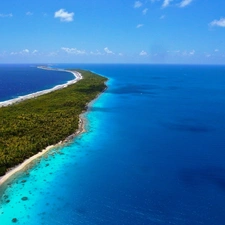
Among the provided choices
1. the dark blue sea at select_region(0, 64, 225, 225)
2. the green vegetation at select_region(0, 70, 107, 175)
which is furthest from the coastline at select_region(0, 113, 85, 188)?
the dark blue sea at select_region(0, 64, 225, 225)

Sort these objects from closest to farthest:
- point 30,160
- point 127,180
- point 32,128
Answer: point 127,180 < point 30,160 < point 32,128

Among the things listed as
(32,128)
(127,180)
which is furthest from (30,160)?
(127,180)

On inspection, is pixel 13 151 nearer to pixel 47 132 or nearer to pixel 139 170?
pixel 47 132

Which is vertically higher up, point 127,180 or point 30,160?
point 30,160

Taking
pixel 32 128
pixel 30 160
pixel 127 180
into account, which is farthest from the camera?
pixel 32 128

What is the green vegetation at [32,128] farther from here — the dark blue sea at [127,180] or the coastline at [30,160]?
the dark blue sea at [127,180]

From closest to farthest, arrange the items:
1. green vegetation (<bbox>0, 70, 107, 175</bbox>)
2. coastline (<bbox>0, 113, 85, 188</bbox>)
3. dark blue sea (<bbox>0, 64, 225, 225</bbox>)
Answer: dark blue sea (<bbox>0, 64, 225, 225</bbox>), coastline (<bbox>0, 113, 85, 188</bbox>), green vegetation (<bbox>0, 70, 107, 175</bbox>)

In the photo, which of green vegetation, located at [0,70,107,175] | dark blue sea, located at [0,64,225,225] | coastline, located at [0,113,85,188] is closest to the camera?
dark blue sea, located at [0,64,225,225]

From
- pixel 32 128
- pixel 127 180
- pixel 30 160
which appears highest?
pixel 32 128

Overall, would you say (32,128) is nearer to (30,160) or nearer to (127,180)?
(30,160)

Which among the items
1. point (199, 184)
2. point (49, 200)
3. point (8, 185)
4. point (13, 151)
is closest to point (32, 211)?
point (49, 200)

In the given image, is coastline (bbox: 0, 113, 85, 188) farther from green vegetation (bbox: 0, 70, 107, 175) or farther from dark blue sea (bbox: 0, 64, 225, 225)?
dark blue sea (bbox: 0, 64, 225, 225)

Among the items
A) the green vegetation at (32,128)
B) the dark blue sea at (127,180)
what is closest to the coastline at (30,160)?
the green vegetation at (32,128)
